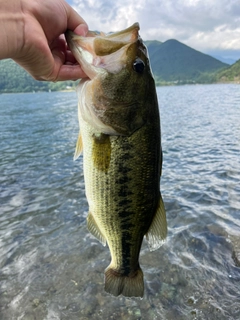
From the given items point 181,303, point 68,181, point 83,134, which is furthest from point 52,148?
point 83,134

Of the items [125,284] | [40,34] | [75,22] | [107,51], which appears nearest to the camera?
[40,34]

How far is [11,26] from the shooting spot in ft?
7.33

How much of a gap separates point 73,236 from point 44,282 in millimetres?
1816

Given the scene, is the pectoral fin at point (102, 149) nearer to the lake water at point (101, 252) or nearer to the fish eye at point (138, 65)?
the fish eye at point (138, 65)

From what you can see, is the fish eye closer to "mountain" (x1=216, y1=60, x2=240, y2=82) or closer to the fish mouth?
the fish mouth

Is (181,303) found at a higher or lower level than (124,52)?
lower

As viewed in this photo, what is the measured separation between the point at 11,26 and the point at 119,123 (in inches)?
45.1

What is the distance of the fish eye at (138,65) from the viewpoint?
8.49 feet

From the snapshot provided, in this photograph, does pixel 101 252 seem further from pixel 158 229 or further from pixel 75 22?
pixel 75 22

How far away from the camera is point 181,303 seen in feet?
17.9

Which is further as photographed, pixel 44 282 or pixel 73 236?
pixel 73 236

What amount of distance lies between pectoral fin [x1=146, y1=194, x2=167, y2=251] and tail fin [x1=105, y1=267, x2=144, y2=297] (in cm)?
53

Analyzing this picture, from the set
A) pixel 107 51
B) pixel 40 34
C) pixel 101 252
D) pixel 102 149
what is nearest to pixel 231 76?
pixel 101 252

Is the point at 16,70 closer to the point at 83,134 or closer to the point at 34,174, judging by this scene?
the point at 34,174
